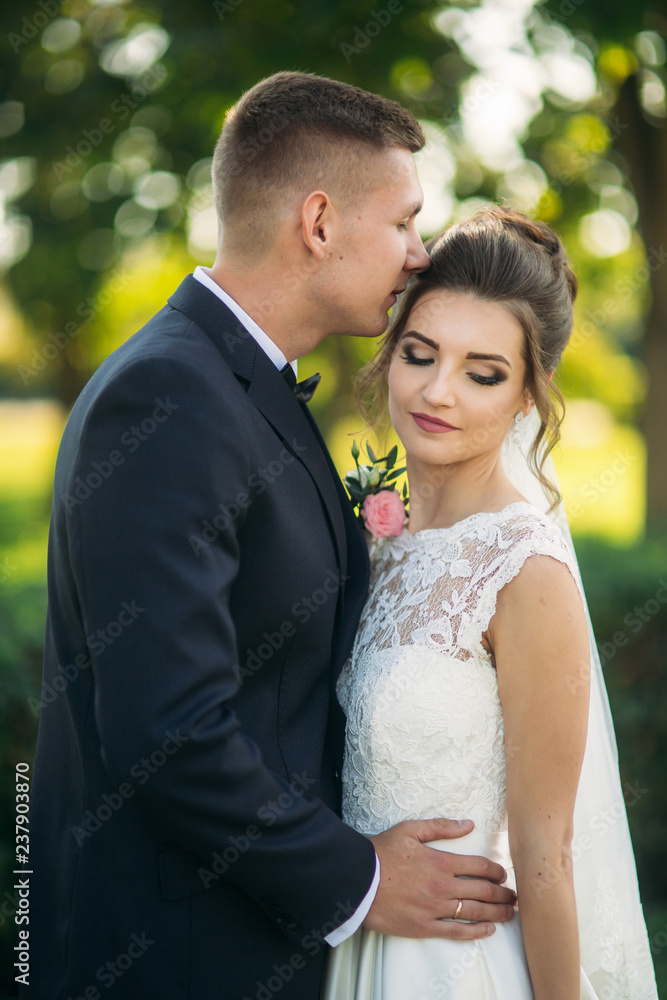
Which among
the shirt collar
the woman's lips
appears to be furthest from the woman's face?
the shirt collar

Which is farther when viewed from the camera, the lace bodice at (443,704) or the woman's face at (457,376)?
the woman's face at (457,376)

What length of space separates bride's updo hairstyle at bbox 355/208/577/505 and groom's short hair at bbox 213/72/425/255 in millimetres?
415

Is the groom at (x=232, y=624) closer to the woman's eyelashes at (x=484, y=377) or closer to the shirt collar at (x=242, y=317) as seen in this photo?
the shirt collar at (x=242, y=317)

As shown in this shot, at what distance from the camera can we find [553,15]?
4.83m

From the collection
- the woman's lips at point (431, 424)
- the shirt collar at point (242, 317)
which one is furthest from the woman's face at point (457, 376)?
the shirt collar at point (242, 317)

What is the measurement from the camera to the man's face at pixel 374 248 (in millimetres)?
2469

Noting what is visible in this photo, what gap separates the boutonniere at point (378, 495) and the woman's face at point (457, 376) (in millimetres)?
268

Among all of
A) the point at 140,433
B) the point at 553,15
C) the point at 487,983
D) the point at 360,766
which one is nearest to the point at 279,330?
the point at 140,433

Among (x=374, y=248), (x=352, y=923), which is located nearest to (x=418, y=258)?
(x=374, y=248)

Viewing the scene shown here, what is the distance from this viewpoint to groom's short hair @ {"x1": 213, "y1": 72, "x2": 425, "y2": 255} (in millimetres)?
2424

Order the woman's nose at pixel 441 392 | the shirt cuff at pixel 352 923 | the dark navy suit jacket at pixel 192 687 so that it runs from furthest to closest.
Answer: the woman's nose at pixel 441 392, the shirt cuff at pixel 352 923, the dark navy suit jacket at pixel 192 687

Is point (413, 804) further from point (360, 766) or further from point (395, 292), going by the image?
point (395, 292)

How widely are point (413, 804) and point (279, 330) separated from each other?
54.8 inches

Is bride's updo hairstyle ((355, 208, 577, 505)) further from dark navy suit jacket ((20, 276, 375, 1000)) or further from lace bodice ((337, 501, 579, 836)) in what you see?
dark navy suit jacket ((20, 276, 375, 1000))
